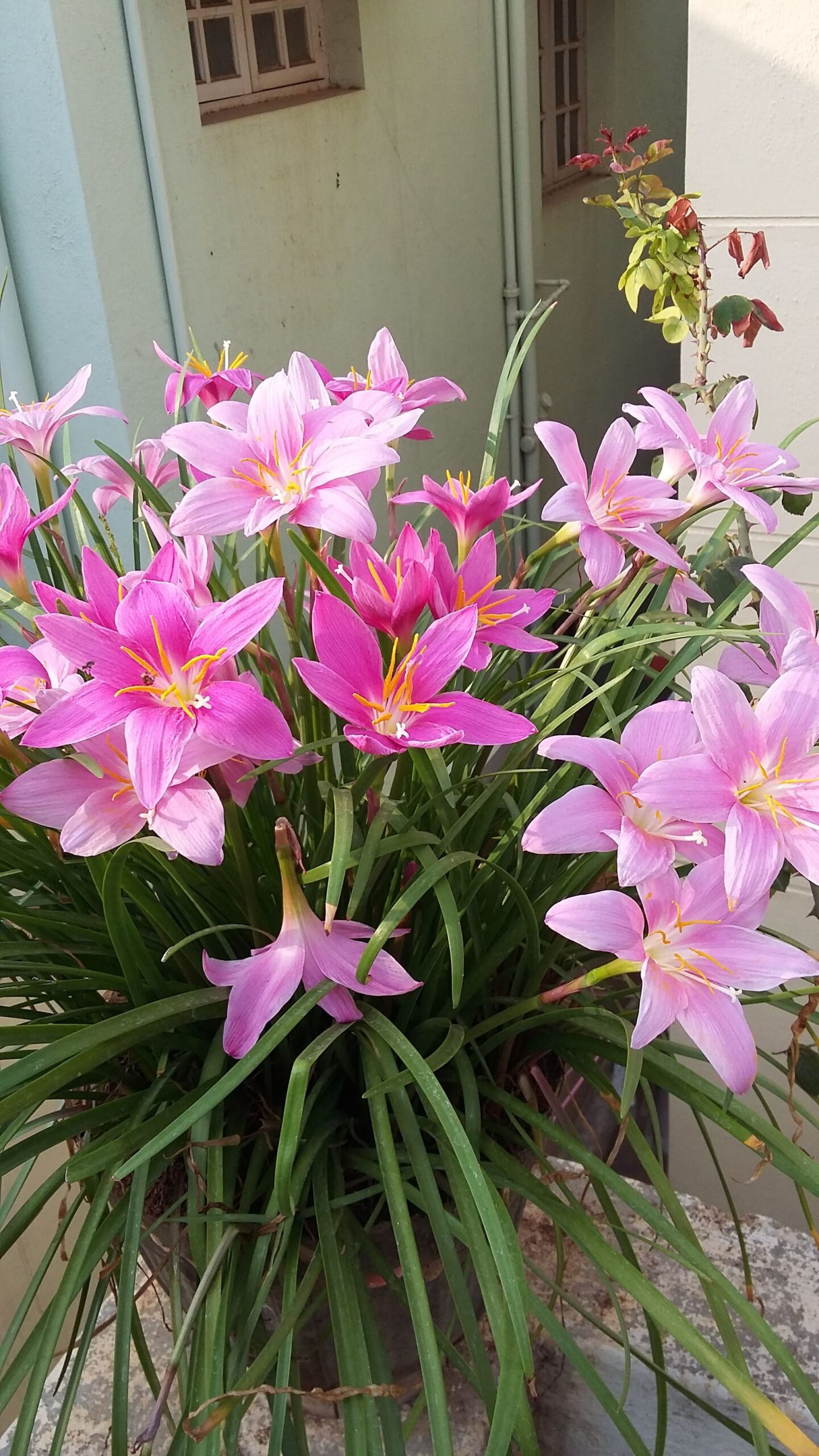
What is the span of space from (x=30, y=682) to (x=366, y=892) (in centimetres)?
16

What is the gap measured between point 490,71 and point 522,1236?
8.29 ft

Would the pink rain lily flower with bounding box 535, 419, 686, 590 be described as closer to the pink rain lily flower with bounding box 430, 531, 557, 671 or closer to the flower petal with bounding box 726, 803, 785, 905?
the pink rain lily flower with bounding box 430, 531, 557, 671

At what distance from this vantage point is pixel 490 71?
2.50 m

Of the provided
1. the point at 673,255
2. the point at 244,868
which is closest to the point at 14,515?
the point at 244,868

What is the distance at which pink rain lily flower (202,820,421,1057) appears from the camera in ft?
1.28

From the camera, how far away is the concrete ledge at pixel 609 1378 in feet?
2.07

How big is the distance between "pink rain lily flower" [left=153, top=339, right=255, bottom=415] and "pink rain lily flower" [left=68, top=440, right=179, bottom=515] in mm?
24

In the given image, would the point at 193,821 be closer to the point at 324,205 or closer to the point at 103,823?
the point at 103,823

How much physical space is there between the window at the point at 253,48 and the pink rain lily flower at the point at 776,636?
1.58 meters

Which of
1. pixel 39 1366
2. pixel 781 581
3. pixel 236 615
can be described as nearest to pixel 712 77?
pixel 781 581

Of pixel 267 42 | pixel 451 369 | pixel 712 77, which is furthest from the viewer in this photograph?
pixel 451 369

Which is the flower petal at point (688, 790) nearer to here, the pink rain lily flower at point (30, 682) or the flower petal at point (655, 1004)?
the flower petal at point (655, 1004)

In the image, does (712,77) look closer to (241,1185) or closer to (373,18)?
(373,18)

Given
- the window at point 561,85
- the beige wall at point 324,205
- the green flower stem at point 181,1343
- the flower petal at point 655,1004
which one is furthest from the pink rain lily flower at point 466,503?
the window at point 561,85
